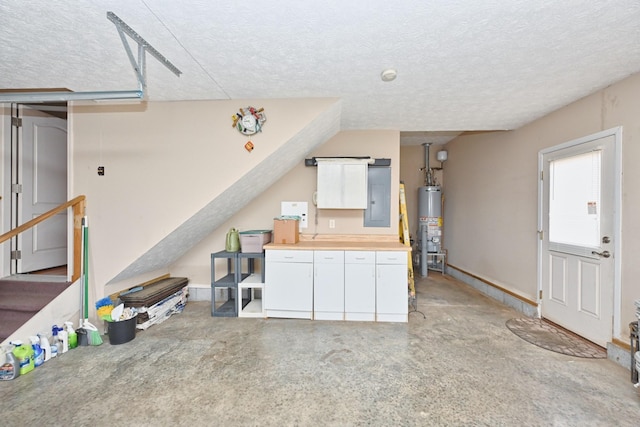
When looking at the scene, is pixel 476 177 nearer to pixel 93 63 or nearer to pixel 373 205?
pixel 373 205

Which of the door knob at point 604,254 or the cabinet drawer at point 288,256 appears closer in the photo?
the door knob at point 604,254

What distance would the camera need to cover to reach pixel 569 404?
1.76 m

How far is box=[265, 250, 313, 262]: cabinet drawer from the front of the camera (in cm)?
308

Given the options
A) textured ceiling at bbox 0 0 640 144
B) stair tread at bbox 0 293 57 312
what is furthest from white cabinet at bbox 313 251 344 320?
stair tread at bbox 0 293 57 312

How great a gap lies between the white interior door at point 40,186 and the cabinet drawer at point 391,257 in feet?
13.1

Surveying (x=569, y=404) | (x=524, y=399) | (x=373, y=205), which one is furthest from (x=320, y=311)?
(x=569, y=404)

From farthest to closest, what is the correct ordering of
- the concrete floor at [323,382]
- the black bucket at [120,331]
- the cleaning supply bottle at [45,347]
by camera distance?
1. the black bucket at [120,331]
2. the cleaning supply bottle at [45,347]
3. the concrete floor at [323,382]

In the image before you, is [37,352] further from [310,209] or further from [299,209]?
[310,209]

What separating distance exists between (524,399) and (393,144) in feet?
9.80

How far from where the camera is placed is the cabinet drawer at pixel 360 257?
3018 millimetres

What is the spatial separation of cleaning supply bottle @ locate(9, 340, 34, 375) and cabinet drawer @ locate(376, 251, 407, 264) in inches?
127

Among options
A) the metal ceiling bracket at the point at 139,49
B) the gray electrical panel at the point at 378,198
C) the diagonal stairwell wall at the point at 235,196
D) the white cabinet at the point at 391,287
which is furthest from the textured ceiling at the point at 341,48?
the white cabinet at the point at 391,287

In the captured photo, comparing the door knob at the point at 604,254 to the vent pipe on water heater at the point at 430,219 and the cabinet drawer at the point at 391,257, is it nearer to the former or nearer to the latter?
the cabinet drawer at the point at 391,257

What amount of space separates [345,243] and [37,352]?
10.1 ft
